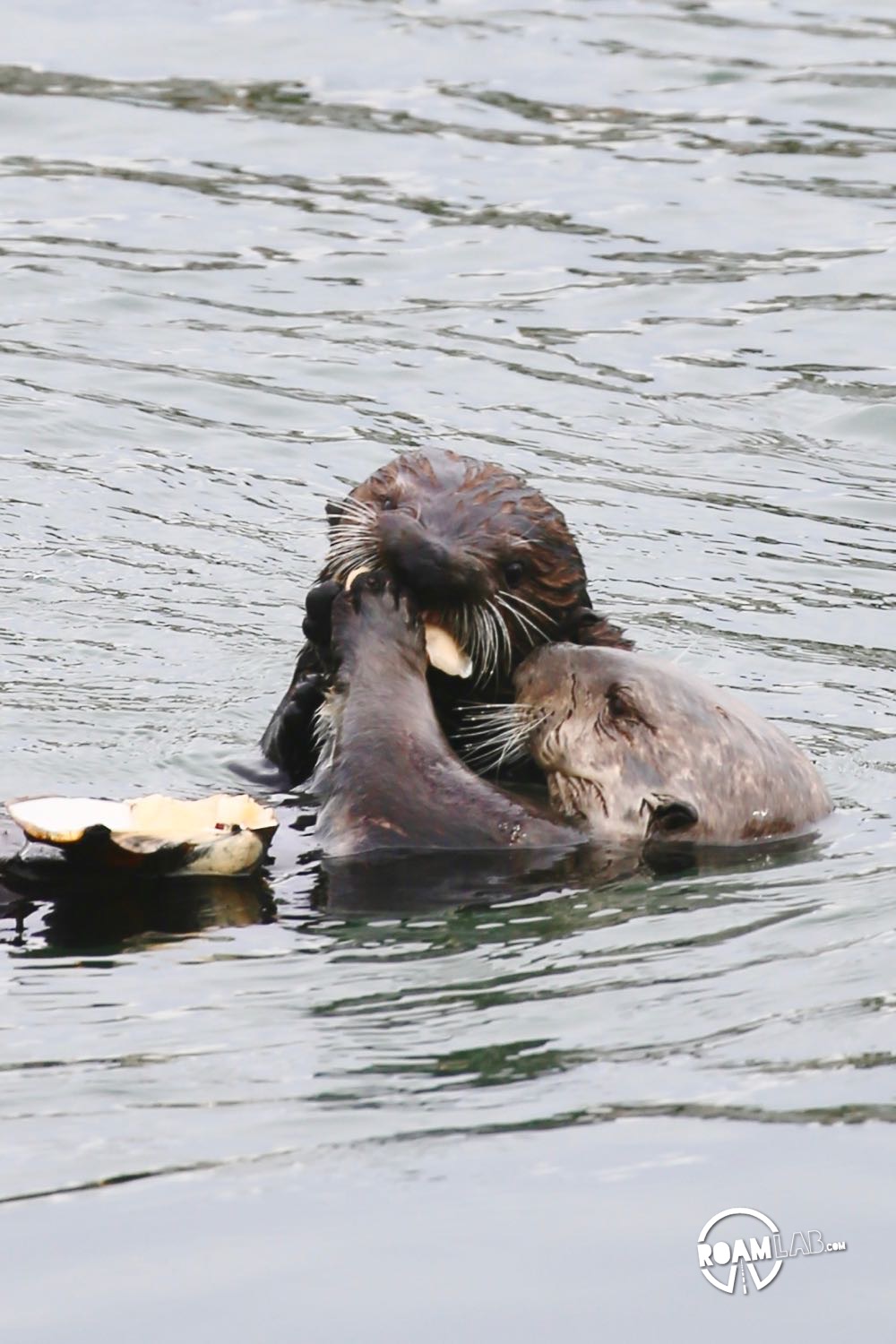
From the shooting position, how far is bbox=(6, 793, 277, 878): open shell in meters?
4.49

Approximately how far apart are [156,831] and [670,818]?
123 cm

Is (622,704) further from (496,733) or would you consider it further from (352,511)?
(352,511)

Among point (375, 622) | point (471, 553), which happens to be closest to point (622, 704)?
point (471, 553)

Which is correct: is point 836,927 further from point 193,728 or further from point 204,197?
point 204,197

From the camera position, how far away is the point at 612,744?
17.1 ft

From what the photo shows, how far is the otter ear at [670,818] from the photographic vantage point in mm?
5184

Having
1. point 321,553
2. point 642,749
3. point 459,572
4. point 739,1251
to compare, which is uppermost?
point 459,572

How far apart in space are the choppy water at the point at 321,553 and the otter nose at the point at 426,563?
66 cm

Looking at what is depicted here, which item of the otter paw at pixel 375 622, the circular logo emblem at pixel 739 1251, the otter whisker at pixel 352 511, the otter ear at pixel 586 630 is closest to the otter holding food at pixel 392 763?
the otter paw at pixel 375 622

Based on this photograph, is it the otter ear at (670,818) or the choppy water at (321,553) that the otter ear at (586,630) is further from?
the choppy water at (321,553)

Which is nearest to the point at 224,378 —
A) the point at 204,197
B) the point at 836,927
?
the point at 204,197

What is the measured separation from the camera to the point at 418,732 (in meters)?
4.94

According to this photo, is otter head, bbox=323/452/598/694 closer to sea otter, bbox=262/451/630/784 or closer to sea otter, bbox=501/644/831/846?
sea otter, bbox=262/451/630/784

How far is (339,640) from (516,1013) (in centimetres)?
116
